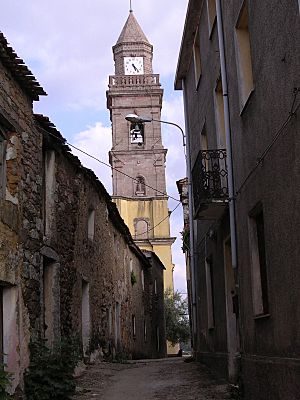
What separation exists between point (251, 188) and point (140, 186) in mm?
44678

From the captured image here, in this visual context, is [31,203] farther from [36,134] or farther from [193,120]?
[193,120]

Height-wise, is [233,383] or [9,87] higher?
[9,87]

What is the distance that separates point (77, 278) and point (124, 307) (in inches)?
397

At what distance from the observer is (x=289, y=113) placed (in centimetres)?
657

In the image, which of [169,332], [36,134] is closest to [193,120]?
[36,134]

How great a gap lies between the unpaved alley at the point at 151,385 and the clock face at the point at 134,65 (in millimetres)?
45034

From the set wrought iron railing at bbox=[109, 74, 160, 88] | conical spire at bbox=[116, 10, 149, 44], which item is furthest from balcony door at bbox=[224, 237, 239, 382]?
conical spire at bbox=[116, 10, 149, 44]

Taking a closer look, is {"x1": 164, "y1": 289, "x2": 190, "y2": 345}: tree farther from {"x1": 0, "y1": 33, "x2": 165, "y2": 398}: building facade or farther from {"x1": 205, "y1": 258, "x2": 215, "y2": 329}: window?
{"x1": 205, "y1": 258, "x2": 215, "y2": 329}: window

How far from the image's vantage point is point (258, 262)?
8.62m

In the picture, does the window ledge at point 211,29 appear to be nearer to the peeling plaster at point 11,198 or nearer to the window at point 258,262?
the window at point 258,262

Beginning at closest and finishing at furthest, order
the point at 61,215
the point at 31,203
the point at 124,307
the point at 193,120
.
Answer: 1. the point at 31,203
2. the point at 61,215
3. the point at 193,120
4. the point at 124,307

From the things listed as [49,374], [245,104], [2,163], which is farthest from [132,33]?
[49,374]

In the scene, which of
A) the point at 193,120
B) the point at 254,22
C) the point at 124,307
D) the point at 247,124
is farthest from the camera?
the point at 124,307

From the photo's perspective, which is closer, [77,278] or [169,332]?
[77,278]
